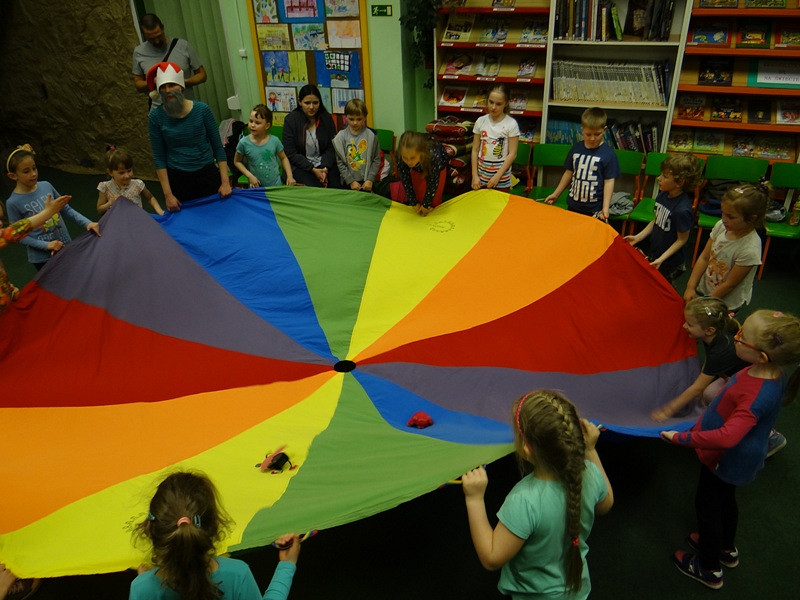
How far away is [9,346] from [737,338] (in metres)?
3.02

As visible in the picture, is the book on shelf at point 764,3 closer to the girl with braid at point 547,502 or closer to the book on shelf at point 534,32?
the book on shelf at point 534,32

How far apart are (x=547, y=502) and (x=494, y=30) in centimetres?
467

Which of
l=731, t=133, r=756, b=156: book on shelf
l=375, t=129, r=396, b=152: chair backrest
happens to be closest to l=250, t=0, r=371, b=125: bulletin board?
l=375, t=129, r=396, b=152: chair backrest

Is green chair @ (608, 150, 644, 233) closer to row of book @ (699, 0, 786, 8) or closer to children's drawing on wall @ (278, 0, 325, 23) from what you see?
row of book @ (699, 0, 786, 8)

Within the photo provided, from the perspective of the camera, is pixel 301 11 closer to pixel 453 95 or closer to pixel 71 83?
pixel 453 95

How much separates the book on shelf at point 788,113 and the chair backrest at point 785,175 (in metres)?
0.35

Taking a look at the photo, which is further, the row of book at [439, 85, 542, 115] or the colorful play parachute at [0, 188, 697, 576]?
the row of book at [439, 85, 542, 115]

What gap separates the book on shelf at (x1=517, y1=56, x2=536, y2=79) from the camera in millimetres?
5270

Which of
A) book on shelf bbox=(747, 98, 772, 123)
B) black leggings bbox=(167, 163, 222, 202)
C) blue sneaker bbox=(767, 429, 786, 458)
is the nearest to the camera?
blue sneaker bbox=(767, 429, 786, 458)

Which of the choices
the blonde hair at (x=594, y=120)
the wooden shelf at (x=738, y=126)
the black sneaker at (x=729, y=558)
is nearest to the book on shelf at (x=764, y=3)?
the wooden shelf at (x=738, y=126)

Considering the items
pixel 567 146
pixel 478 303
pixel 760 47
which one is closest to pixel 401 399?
pixel 478 303

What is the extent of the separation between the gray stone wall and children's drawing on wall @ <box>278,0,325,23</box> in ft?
5.75

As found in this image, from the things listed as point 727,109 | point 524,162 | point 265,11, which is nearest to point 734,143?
point 727,109

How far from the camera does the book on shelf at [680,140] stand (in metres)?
5.09
